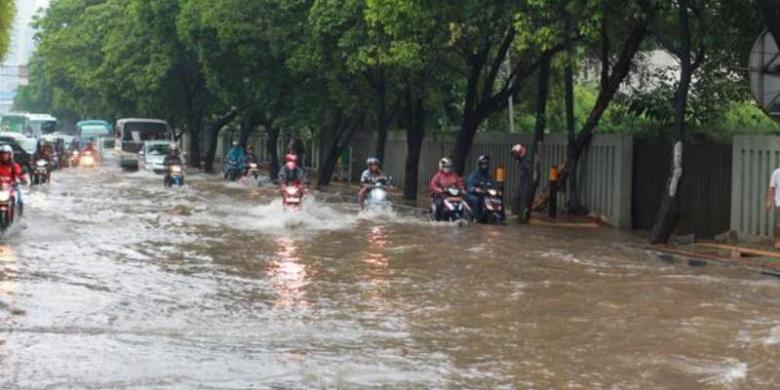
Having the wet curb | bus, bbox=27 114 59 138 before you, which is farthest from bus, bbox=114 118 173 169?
the wet curb

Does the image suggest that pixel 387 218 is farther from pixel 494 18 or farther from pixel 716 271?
pixel 716 271

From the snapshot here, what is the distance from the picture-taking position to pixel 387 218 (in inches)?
962

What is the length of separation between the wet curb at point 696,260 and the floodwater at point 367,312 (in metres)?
0.23

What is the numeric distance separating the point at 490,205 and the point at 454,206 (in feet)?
2.57

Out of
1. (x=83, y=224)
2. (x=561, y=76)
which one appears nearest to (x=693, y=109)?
(x=561, y=76)

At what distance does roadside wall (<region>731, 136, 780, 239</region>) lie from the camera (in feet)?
62.7

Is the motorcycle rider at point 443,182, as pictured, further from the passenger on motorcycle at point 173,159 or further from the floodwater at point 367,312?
the passenger on motorcycle at point 173,159

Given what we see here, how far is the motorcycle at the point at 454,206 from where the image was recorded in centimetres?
2327

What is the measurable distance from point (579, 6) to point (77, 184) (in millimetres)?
23733

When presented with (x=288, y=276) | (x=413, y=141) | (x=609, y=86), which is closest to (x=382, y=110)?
(x=413, y=141)

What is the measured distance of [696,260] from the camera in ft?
56.0

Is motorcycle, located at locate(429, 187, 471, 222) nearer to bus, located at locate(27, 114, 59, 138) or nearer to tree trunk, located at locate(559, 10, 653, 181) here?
tree trunk, located at locate(559, 10, 653, 181)

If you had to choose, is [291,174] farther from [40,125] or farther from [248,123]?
[40,125]

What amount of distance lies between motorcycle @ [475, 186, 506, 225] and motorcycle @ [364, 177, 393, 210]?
2182mm
